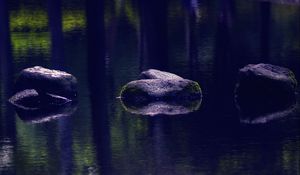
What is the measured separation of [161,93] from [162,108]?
3.55 feet

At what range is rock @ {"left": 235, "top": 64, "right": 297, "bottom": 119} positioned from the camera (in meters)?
32.5

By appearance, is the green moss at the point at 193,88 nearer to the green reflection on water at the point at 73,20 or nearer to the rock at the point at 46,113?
the rock at the point at 46,113

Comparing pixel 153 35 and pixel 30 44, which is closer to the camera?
pixel 30 44

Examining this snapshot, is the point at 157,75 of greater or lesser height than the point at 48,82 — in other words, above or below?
below

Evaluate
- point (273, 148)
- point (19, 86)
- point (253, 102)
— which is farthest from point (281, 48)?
point (273, 148)

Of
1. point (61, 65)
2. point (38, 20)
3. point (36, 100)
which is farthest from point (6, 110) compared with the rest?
point (38, 20)

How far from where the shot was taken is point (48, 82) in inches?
1309

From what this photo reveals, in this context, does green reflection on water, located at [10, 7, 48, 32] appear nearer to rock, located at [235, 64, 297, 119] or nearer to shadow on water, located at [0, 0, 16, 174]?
shadow on water, located at [0, 0, 16, 174]

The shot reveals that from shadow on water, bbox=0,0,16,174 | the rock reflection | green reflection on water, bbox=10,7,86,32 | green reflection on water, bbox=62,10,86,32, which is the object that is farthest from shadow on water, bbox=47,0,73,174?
the rock reflection

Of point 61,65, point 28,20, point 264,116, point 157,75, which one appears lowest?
point 28,20

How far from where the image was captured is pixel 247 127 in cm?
2931

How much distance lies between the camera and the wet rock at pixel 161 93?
107ft

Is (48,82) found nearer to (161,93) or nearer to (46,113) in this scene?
(46,113)

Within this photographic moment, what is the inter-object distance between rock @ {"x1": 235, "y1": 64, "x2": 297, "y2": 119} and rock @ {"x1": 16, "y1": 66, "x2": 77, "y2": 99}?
5346 millimetres
